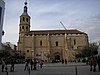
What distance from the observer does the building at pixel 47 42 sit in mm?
82125

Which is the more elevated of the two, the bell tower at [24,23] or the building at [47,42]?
the bell tower at [24,23]

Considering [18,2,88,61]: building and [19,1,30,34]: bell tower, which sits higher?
[19,1,30,34]: bell tower

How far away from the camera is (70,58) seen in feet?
261

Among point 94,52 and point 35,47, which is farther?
point 35,47

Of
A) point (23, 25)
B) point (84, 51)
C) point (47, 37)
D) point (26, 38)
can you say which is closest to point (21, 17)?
point (23, 25)

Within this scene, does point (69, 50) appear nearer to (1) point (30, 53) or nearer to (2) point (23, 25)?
(1) point (30, 53)

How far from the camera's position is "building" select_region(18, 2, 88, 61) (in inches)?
3233

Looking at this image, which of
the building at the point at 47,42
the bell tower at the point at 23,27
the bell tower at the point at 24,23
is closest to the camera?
the building at the point at 47,42

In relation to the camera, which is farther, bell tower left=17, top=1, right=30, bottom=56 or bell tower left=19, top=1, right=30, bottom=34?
bell tower left=19, top=1, right=30, bottom=34

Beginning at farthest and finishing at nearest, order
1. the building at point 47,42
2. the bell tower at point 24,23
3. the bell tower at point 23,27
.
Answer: the bell tower at point 24,23 → the bell tower at point 23,27 → the building at point 47,42

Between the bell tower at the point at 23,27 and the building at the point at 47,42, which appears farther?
the bell tower at the point at 23,27

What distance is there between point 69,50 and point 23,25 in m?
27.4

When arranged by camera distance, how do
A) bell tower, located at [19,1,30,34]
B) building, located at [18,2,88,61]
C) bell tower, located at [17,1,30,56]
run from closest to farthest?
building, located at [18,2,88,61] < bell tower, located at [17,1,30,56] < bell tower, located at [19,1,30,34]

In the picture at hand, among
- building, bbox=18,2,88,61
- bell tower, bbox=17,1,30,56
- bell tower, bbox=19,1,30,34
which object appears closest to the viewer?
building, bbox=18,2,88,61
